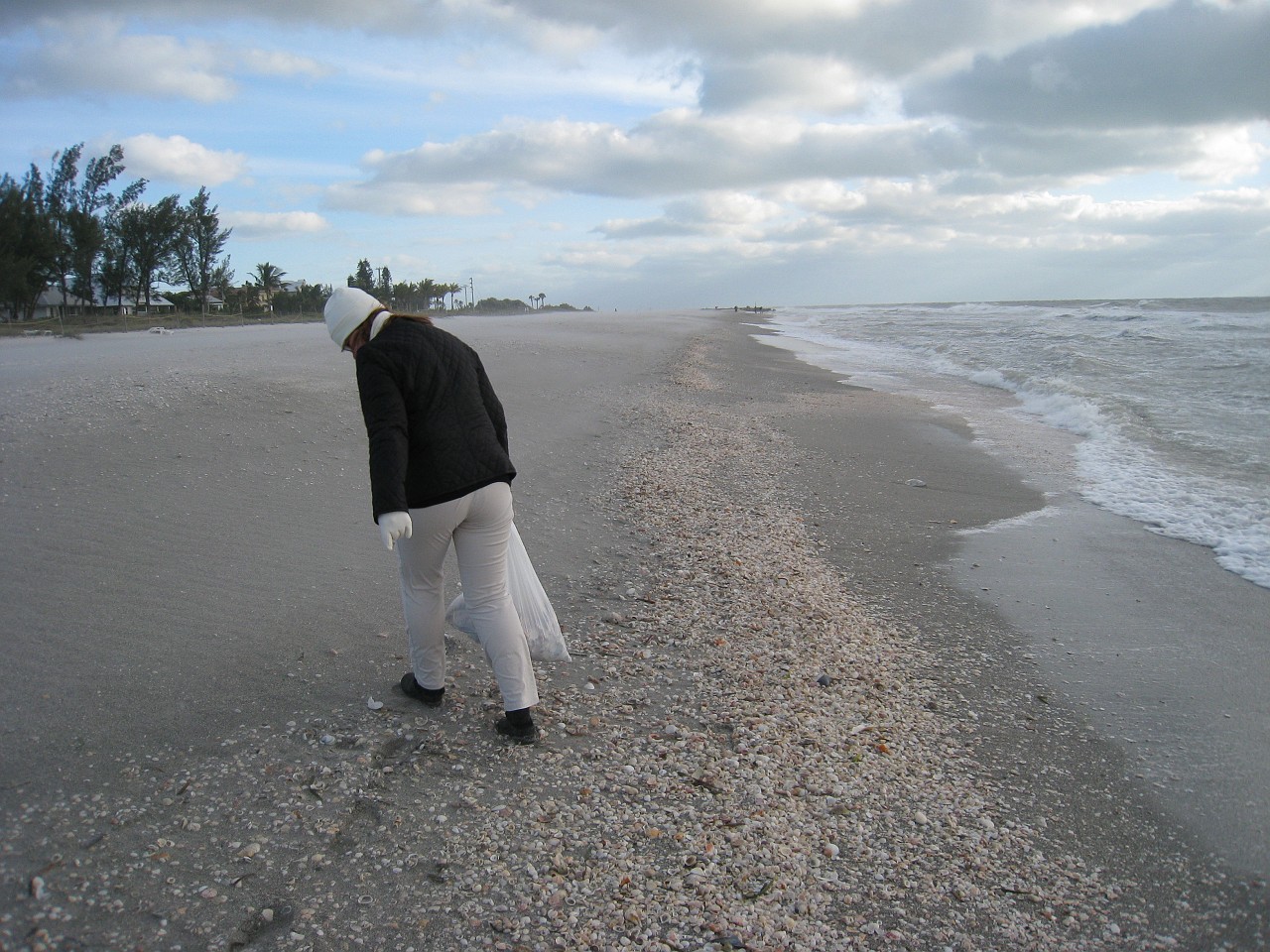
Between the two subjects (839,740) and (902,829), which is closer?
(902,829)

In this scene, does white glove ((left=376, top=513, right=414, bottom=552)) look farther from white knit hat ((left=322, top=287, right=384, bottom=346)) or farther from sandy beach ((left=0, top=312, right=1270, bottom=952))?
sandy beach ((left=0, top=312, right=1270, bottom=952))

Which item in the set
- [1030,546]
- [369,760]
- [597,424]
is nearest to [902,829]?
[369,760]

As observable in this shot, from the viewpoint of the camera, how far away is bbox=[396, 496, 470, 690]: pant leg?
3277 millimetres

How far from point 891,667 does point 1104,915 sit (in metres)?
1.78

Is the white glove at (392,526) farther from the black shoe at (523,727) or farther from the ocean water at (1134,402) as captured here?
the ocean water at (1134,402)

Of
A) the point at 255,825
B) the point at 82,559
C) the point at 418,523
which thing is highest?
the point at 418,523

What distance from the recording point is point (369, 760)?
10.7 ft

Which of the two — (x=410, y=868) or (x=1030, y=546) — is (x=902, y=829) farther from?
(x=1030, y=546)

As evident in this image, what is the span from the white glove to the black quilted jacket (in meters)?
0.04

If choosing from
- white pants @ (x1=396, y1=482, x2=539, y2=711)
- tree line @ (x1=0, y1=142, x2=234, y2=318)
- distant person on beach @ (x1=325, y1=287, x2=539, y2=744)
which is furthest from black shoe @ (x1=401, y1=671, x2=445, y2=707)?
tree line @ (x1=0, y1=142, x2=234, y2=318)

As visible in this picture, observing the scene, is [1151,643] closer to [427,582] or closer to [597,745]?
[597,745]

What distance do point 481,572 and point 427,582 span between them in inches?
9.9

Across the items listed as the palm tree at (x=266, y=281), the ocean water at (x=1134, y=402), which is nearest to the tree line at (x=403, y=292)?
the palm tree at (x=266, y=281)

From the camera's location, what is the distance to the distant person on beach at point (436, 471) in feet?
10.3
